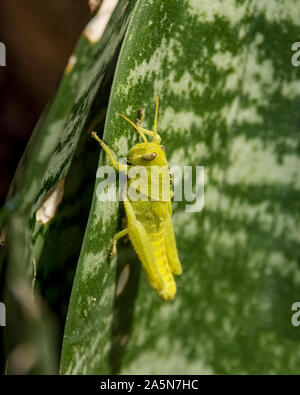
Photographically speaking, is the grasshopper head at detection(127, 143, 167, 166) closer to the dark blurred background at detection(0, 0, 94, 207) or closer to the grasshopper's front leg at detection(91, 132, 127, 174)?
the grasshopper's front leg at detection(91, 132, 127, 174)

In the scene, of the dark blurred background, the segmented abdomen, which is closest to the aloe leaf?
the segmented abdomen

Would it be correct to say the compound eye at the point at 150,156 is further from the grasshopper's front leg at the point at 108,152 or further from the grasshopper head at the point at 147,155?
the grasshopper's front leg at the point at 108,152

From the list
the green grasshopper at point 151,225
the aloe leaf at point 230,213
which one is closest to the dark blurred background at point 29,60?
the green grasshopper at point 151,225

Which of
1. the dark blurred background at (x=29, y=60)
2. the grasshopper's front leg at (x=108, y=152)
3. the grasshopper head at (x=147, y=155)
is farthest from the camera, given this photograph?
the dark blurred background at (x=29, y=60)

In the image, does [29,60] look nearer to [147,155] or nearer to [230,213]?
[147,155]

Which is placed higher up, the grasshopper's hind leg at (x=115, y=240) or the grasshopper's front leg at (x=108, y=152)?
the grasshopper's front leg at (x=108, y=152)

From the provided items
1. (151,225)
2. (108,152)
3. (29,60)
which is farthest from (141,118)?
(29,60)
